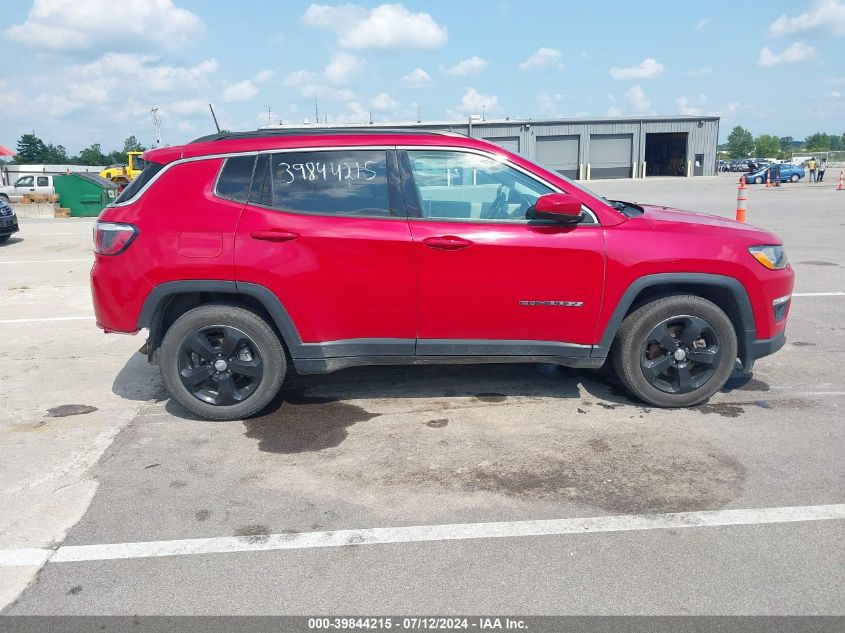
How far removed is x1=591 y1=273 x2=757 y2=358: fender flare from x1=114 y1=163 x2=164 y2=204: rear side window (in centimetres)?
317

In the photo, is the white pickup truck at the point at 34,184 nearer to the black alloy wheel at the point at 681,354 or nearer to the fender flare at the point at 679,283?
the fender flare at the point at 679,283

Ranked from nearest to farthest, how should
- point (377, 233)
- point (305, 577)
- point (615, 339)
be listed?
point (305, 577) → point (377, 233) → point (615, 339)

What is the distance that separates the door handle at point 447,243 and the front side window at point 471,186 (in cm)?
21

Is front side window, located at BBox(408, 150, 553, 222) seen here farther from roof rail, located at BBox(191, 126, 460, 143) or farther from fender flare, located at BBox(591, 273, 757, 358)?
fender flare, located at BBox(591, 273, 757, 358)

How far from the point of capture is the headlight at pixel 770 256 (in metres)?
4.54

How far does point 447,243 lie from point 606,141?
53.9 m

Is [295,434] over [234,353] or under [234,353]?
under

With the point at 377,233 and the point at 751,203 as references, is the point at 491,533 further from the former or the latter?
the point at 751,203

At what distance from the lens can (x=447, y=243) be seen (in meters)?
4.30

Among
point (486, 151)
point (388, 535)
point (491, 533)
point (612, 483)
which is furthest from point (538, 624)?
point (486, 151)

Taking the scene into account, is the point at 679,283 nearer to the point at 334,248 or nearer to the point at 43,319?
the point at 334,248

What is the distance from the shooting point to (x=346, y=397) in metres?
5.13

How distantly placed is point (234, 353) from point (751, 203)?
2357cm

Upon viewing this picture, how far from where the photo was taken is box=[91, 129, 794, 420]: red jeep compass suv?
14.2 feet
